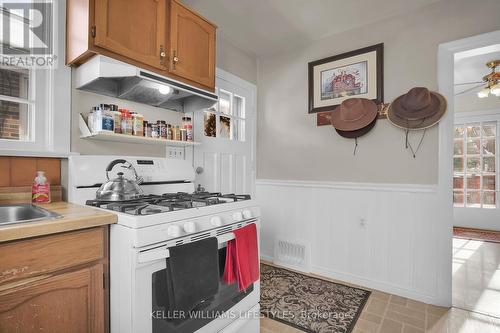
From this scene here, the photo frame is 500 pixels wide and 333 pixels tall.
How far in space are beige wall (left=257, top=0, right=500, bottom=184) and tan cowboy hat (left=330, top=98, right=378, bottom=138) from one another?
0.09 metres

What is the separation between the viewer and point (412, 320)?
5.98ft

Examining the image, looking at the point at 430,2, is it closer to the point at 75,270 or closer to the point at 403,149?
the point at 403,149

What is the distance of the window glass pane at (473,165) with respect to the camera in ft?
15.0

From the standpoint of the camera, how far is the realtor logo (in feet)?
4.69

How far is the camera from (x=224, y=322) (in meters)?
1.40

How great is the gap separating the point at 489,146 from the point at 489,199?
2.97 ft

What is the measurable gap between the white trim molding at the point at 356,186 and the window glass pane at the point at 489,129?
12.0 feet

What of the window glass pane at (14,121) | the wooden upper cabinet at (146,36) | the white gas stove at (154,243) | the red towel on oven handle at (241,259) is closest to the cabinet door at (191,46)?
the wooden upper cabinet at (146,36)

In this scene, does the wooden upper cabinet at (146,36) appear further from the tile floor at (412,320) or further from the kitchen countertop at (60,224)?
the tile floor at (412,320)

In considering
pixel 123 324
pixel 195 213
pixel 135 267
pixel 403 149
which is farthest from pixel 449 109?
pixel 123 324

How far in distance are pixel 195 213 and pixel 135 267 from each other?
339mm

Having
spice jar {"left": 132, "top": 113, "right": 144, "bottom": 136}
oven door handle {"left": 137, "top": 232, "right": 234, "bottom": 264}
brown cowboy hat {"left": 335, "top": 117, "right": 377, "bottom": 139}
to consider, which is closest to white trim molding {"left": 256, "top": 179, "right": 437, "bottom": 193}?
brown cowboy hat {"left": 335, "top": 117, "right": 377, "bottom": 139}

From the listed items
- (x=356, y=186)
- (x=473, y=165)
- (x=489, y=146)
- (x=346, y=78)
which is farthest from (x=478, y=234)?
(x=346, y=78)

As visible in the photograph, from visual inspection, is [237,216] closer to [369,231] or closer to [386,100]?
[369,231]
